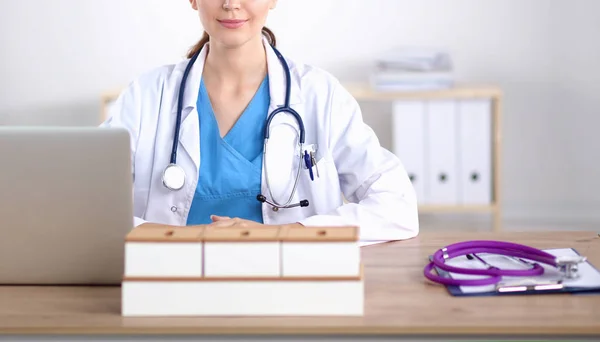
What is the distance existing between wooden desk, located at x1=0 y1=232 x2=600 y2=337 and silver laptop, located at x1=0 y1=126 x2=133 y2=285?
0.05 meters

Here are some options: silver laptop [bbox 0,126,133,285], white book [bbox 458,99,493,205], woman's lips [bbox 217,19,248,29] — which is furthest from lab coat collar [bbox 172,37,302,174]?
white book [bbox 458,99,493,205]

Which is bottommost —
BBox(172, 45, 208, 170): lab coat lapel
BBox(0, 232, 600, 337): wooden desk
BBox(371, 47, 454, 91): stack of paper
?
BBox(0, 232, 600, 337): wooden desk

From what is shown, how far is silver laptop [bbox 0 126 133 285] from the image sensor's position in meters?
1.47

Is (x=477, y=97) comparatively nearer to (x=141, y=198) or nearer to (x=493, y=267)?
(x=141, y=198)

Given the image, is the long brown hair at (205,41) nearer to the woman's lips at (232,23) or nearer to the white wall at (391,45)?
the woman's lips at (232,23)

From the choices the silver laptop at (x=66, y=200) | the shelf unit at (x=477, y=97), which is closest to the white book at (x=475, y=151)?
the shelf unit at (x=477, y=97)

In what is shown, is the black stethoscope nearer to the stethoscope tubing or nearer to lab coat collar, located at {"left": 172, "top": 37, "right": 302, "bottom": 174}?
lab coat collar, located at {"left": 172, "top": 37, "right": 302, "bottom": 174}

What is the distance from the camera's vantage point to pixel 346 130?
212cm

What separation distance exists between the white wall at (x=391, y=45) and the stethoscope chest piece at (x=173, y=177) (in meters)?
2.25

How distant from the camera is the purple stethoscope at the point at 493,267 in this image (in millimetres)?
1508

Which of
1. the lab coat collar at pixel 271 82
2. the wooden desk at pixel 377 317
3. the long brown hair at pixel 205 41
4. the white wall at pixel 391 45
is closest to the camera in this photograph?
the wooden desk at pixel 377 317

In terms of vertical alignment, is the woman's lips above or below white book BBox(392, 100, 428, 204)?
above

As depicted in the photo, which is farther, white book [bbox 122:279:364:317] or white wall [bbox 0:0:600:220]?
white wall [bbox 0:0:600:220]

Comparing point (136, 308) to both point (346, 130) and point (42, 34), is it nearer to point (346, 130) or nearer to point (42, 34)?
point (346, 130)
